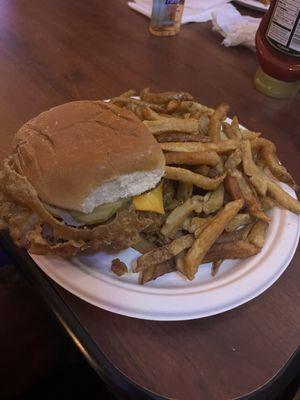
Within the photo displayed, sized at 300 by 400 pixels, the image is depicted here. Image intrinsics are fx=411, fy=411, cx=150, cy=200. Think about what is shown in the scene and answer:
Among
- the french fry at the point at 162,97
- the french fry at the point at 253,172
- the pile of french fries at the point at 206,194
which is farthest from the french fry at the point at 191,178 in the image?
the french fry at the point at 162,97

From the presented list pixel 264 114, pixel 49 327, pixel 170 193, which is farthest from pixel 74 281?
pixel 264 114

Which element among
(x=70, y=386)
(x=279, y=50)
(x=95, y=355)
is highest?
(x=279, y=50)

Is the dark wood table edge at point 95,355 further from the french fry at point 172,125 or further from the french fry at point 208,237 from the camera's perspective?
the french fry at point 172,125

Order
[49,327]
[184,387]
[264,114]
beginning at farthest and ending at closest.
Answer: [264,114] → [49,327] → [184,387]

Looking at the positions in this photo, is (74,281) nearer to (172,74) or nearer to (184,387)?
(184,387)

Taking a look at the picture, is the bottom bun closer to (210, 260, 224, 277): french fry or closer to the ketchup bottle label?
(210, 260, 224, 277): french fry

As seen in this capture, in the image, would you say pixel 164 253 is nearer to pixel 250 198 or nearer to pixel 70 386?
pixel 250 198

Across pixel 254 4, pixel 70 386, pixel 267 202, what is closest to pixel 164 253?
pixel 267 202
